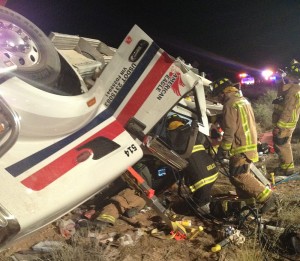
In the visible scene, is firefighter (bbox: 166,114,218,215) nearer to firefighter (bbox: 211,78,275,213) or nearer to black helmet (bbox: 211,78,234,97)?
firefighter (bbox: 211,78,275,213)

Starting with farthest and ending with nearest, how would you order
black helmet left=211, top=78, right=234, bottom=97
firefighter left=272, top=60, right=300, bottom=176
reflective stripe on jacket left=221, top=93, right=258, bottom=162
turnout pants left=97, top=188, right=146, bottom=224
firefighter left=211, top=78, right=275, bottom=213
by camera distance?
1. firefighter left=272, top=60, right=300, bottom=176
2. black helmet left=211, top=78, right=234, bottom=97
3. reflective stripe on jacket left=221, top=93, right=258, bottom=162
4. firefighter left=211, top=78, right=275, bottom=213
5. turnout pants left=97, top=188, right=146, bottom=224

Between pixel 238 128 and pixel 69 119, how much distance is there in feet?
9.67

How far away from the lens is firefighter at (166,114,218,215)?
4242mm

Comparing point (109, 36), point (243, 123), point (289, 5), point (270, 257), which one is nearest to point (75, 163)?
point (270, 257)

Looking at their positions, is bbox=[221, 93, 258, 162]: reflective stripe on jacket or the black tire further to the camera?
bbox=[221, 93, 258, 162]: reflective stripe on jacket

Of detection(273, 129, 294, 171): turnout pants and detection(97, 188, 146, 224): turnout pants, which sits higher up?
detection(273, 129, 294, 171): turnout pants

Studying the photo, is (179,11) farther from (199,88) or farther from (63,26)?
(199,88)

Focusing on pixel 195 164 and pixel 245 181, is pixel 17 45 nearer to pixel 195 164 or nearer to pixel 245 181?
pixel 195 164

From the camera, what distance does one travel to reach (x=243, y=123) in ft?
17.3

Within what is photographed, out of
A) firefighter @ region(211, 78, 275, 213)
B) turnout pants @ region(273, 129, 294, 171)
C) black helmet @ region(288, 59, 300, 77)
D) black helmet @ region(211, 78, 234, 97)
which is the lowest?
turnout pants @ region(273, 129, 294, 171)

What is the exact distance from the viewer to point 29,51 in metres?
2.91

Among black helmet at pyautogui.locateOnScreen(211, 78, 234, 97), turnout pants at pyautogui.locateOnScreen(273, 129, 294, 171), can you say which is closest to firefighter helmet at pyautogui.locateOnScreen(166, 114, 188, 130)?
black helmet at pyautogui.locateOnScreen(211, 78, 234, 97)

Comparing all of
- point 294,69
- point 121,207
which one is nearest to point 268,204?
point 121,207

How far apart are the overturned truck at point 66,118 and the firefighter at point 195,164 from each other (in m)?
0.39
